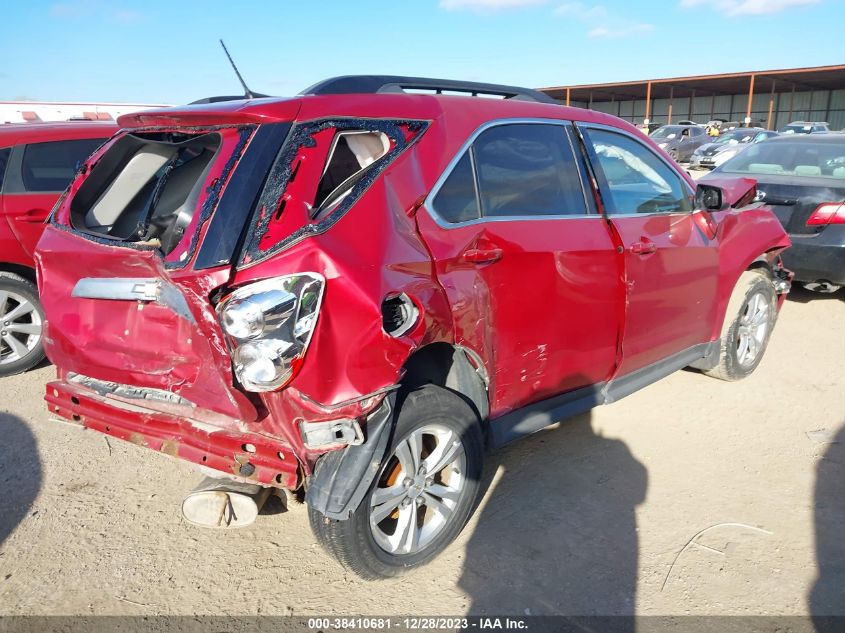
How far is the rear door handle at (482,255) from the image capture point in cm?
282

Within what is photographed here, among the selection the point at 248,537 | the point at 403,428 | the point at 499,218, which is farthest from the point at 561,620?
the point at 499,218

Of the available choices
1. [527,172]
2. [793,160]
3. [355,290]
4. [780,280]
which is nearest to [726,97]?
[793,160]

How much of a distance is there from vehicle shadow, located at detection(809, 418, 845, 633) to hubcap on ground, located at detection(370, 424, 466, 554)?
1.48 meters

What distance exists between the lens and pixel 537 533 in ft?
10.5

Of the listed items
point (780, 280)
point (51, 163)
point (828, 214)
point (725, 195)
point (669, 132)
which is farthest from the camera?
point (669, 132)

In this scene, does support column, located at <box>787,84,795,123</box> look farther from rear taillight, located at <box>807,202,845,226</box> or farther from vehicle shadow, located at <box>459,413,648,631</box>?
vehicle shadow, located at <box>459,413,648,631</box>

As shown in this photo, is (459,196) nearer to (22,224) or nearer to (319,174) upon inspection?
(319,174)

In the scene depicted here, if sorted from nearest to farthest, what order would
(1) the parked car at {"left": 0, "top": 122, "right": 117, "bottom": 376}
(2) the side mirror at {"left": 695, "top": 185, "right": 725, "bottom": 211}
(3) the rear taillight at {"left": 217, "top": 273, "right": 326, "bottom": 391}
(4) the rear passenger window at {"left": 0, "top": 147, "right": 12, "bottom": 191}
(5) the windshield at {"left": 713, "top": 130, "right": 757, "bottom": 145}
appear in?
(3) the rear taillight at {"left": 217, "top": 273, "right": 326, "bottom": 391}, (2) the side mirror at {"left": 695, "top": 185, "right": 725, "bottom": 211}, (1) the parked car at {"left": 0, "top": 122, "right": 117, "bottom": 376}, (4) the rear passenger window at {"left": 0, "top": 147, "right": 12, "bottom": 191}, (5) the windshield at {"left": 713, "top": 130, "right": 757, "bottom": 145}

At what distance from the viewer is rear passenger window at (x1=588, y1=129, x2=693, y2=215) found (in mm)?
3666

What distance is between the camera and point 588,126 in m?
3.65

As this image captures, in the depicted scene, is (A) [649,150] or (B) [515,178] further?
(A) [649,150]

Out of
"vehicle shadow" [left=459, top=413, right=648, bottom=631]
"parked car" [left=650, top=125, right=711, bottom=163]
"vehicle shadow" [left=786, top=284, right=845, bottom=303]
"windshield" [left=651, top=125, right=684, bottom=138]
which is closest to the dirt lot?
"vehicle shadow" [left=459, top=413, right=648, bottom=631]

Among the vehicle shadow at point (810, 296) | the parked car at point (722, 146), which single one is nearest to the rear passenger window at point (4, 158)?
the vehicle shadow at point (810, 296)

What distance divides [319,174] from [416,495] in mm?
1345
